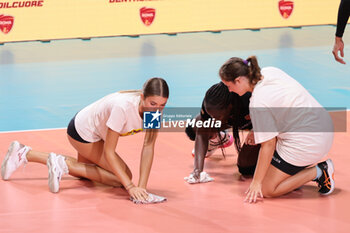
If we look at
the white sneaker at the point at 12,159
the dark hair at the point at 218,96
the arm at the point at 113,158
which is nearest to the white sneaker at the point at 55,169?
the white sneaker at the point at 12,159

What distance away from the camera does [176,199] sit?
3.90 metres

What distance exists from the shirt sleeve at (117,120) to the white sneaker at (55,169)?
59 centimetres

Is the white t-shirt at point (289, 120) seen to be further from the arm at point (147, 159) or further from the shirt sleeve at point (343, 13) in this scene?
the shirt sleeve at point (343, 13)

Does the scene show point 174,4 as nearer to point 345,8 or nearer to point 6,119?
point 6,119

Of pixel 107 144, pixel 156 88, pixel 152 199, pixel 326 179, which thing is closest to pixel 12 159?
Answer: pixel 107 144

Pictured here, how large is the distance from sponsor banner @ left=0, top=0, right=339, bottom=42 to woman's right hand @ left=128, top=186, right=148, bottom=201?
6871 millimetres

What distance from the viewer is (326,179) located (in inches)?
152

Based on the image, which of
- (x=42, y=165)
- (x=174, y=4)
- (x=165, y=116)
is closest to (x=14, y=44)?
(x=174, y=4)

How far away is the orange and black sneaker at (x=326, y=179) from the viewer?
12.7 ft

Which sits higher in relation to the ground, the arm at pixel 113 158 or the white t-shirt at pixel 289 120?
the white t-shirt at pixel 289 120

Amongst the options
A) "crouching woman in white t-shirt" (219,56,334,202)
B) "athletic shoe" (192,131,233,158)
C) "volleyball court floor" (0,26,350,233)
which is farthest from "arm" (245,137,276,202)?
"athletic shoe" (192,131,233,158)

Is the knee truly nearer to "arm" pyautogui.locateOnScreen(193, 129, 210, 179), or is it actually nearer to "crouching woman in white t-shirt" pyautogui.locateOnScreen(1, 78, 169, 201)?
"arm" pyautogui.locateOnScreen(193, 129, 210, 179)

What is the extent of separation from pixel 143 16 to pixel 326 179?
7096 mm

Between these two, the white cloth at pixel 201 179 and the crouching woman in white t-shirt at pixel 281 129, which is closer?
the crouching woman in white t-shirt at pixel 281 129
